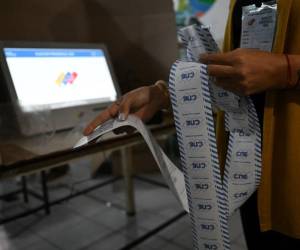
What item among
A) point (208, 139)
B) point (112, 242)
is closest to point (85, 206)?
point (112, 242)

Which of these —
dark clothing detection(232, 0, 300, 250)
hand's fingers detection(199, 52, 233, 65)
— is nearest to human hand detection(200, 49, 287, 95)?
hand's fingers detection(199, 52, 233, 65)

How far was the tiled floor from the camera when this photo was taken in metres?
1.61

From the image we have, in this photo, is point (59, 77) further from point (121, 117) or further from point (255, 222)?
point (255, 222)

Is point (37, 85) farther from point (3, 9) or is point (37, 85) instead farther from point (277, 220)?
point (277, 220)

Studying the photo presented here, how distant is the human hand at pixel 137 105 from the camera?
27.4 inches

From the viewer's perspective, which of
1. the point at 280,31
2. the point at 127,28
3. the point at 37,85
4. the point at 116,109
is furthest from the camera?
the point at 127,28

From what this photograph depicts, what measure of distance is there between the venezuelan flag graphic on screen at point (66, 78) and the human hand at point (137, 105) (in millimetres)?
538

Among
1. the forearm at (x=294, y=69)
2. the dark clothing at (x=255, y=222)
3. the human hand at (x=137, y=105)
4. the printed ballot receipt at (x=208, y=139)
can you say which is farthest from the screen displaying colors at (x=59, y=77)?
the forearm at (x=294, y=69)

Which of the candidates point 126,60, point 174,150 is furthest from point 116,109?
point 174,150

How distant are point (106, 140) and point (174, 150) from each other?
5.66ft

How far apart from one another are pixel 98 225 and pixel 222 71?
1.49 meters

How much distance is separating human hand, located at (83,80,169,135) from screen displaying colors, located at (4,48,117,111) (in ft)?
1.50

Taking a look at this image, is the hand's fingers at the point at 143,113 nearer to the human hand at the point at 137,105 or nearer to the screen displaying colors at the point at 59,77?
the human hand at the point at 137,105

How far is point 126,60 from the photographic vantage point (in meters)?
1.55
